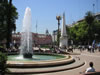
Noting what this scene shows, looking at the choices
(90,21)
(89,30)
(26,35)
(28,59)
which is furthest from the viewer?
(89,30)

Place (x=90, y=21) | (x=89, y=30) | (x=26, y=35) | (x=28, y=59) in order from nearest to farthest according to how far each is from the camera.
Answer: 1. (x=28, y=59)
2. (x=26, y=35)
3. (x=90, y=21)
4. (x=89, y=30)

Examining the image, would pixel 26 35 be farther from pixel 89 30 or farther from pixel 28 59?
pixel 89 30

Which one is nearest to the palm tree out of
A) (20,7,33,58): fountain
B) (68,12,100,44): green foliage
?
(68,12,100,44): green foliage

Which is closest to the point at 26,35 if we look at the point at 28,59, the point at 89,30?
the point at 28,59

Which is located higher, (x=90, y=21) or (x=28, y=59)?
(x=90, y=21)

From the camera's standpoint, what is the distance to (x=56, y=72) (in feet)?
34.2

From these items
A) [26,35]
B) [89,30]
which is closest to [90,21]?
[89,30]

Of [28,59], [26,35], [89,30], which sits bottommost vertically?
[28,59]

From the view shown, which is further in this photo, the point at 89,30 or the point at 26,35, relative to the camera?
the point at 89,30

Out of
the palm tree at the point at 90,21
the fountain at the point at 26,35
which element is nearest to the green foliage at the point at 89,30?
the palm tree at the point at 90,21

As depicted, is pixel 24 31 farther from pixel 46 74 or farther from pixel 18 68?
pixel 46 74

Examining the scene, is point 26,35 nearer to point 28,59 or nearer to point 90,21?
point 28,59

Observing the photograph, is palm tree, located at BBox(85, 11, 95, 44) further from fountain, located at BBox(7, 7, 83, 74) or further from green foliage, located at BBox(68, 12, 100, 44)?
fountain, located at BBox(7, 7, 83, 74)

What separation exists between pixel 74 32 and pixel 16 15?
133 ft
